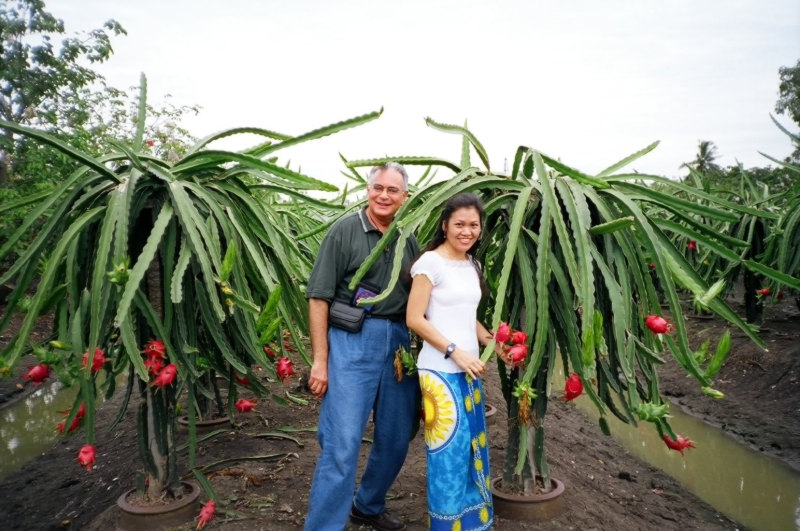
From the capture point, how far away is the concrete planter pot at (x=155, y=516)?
106 inches

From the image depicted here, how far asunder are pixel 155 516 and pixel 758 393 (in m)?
5.68

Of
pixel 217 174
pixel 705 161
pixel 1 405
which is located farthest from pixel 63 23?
pixel 705 161

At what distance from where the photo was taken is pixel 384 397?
267 cm

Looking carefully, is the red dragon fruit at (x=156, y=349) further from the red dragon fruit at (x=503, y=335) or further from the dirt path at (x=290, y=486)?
the red dragon fruit at (x=503, y=335)

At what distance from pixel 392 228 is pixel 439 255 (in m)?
0.21

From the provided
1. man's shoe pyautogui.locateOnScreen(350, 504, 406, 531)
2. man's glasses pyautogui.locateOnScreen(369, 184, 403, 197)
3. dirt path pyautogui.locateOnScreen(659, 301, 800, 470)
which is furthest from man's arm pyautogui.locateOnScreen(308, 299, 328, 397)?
dirt path pyautogui.locateOnScreen(659, 301, 800, 470)

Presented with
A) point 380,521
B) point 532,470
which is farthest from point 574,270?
point 380,521

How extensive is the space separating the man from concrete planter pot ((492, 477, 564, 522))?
503 mm

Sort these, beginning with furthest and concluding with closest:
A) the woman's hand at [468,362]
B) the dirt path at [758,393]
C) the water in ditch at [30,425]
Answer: the dirt path at [758,393] < the water in ditch at [30,425] < the woman's hand at [468,362]

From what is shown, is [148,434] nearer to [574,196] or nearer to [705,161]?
[574,196]

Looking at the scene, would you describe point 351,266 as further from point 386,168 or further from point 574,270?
point 574,270

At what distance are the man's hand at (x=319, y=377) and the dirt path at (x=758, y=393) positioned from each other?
11.4ft

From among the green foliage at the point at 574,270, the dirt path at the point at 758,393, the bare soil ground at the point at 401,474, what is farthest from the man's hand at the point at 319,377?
the dirt path at the point at 758,393

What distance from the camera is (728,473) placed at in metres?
4.59
